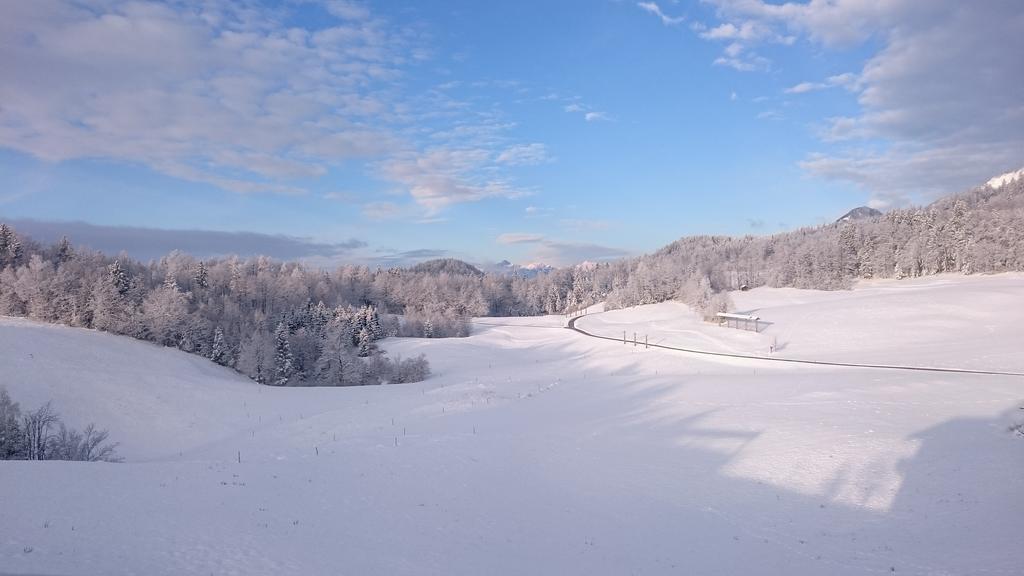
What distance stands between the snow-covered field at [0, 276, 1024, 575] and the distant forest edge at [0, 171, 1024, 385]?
665 inches

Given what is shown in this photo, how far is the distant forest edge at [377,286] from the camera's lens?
185 feet

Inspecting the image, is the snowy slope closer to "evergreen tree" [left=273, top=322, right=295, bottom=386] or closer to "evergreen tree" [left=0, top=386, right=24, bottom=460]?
"evergreen tree" [left=273, top=322, right=295, bottom=386]

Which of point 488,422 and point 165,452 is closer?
point 488,422

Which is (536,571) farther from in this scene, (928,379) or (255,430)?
(928,379)

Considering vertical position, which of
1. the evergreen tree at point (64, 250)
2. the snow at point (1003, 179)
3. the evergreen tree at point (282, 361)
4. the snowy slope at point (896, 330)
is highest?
the snow at point (1003, 179)

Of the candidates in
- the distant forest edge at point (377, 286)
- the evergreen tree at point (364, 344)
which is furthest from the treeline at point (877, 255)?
the evergreen tree at point (364, 344)

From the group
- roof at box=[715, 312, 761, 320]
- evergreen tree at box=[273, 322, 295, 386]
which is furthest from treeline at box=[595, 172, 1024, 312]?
evergreen tree at box=[273, 322, 295, 386]

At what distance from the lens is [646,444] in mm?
22438

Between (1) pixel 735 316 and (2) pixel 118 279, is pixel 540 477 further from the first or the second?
(2) pixel 118 279

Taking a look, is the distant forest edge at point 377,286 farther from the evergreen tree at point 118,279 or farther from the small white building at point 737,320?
the small white building at point 737,320

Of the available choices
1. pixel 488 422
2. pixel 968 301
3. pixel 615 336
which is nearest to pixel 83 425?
pixel 488 422

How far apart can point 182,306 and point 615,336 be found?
56.8 metres

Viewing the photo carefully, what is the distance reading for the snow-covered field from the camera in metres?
11.2

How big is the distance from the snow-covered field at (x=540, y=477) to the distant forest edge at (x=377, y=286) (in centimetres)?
1689
